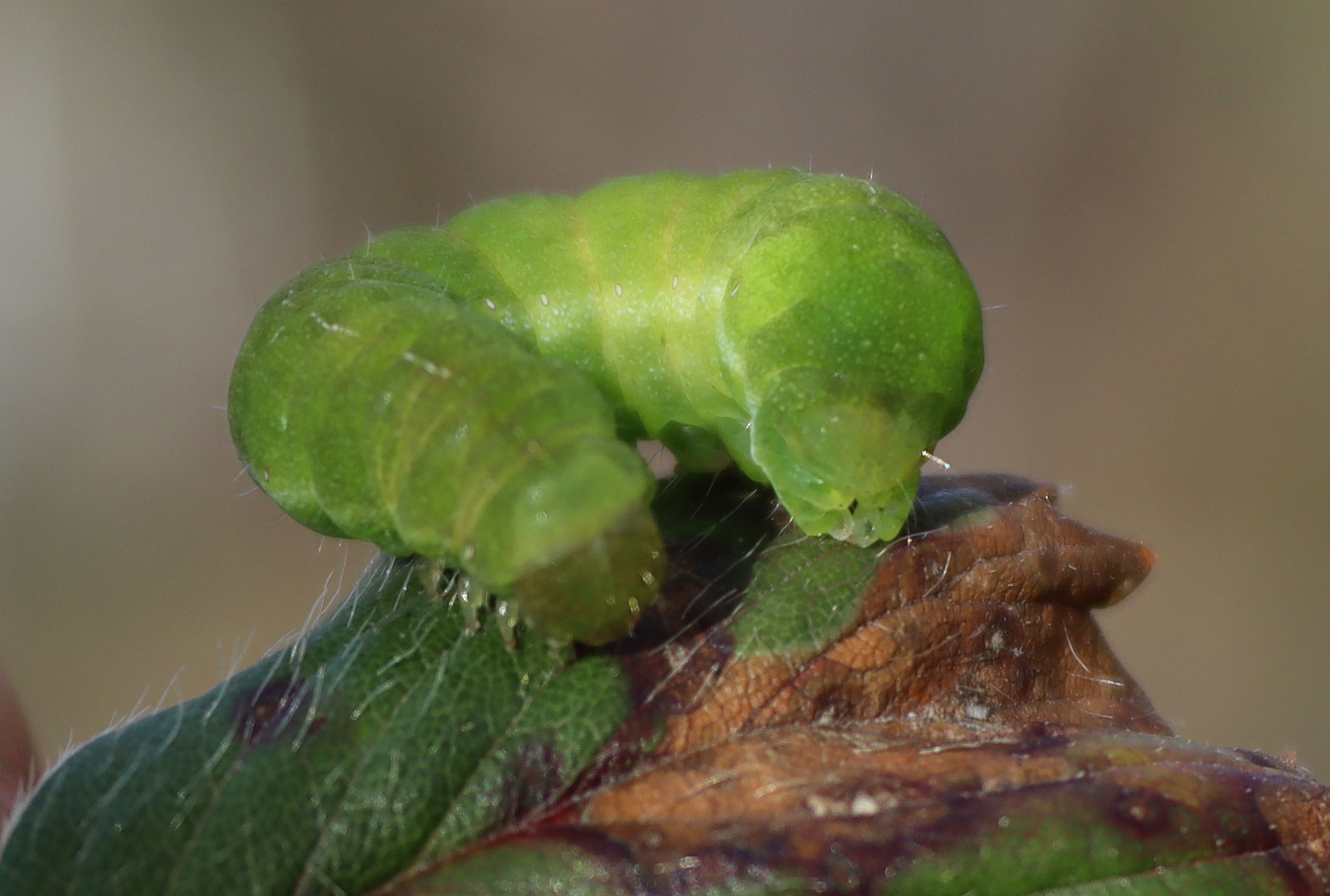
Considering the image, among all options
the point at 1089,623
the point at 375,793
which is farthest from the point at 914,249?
the point at 375,793

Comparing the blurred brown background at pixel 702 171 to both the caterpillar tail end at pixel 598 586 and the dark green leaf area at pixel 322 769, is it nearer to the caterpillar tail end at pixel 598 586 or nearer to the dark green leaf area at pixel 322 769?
the caterpillar tail end at pixel 598 586

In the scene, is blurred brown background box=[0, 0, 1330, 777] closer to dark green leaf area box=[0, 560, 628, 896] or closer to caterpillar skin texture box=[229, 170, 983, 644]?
caterpillar skin texture box=[229, 170, 983, 644]

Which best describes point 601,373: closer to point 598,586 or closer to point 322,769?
point 598,586

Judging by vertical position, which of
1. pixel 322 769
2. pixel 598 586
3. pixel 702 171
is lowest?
pixel 322 769

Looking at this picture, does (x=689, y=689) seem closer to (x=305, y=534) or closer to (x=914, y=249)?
(x=914, y=249)

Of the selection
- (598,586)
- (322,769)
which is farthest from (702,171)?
(322,769)

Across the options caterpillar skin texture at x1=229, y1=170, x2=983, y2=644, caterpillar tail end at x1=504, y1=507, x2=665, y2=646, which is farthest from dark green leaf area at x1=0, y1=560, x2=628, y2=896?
caterpillar skin texture at x1=229, y1=170, x2=983, y2=644
